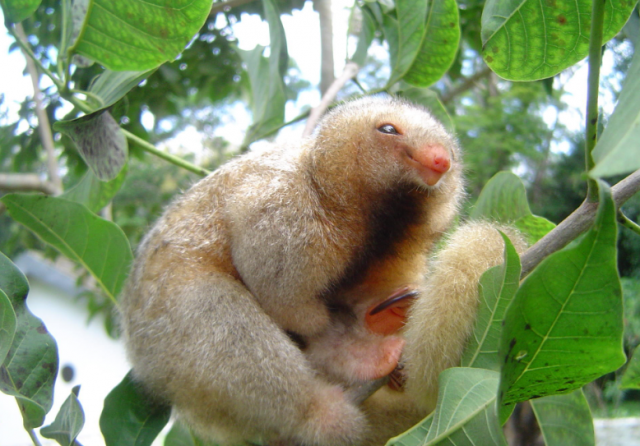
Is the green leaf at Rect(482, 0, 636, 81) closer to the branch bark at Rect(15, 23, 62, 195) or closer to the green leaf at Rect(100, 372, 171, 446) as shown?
the green leaf at Rect(100, 372, 171, 446)

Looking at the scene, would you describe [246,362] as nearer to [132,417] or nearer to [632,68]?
[132,417]

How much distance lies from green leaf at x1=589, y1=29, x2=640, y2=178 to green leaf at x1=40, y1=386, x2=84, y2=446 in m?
1.73

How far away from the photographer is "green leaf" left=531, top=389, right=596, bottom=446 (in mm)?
1775

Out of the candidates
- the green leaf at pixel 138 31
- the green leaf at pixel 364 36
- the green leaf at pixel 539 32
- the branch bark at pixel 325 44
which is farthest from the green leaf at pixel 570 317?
the branch bark at pixel 325 44

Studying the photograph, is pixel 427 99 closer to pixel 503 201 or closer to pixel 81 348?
pixel 503 201

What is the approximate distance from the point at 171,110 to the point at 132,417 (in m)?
2.96

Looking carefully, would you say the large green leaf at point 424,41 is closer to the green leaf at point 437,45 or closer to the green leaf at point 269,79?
the green leaf at point 437,45

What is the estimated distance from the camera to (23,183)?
2.91 m

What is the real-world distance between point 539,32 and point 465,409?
1.14 metres

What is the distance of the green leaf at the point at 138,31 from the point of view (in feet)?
5.21


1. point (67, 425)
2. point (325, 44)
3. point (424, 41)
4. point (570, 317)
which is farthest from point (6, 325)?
point (325, 44)

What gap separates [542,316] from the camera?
1022mm

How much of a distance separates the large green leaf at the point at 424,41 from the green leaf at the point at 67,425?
85.0 inches

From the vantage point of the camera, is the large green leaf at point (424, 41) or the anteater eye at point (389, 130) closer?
the anteater eye at point (389, 130)
